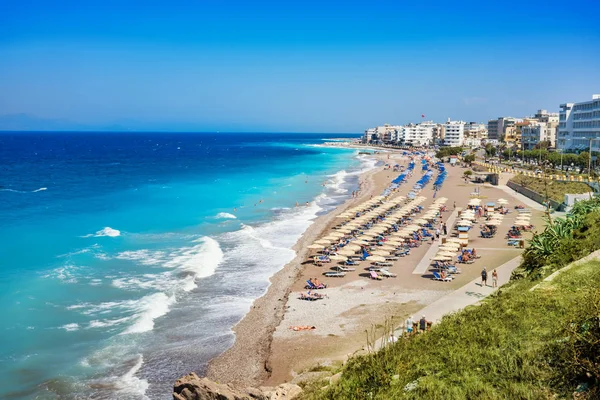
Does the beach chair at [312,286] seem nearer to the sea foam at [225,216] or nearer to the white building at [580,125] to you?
the sea foam at [225,216]

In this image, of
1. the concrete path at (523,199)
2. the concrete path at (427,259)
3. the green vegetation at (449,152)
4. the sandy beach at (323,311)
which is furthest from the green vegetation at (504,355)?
the green vegetation at (449,152)

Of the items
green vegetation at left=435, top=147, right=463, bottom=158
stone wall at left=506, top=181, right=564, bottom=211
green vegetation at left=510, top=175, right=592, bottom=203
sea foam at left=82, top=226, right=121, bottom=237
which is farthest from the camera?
green vegetation at left=435, top=147, right=463, bottom=158

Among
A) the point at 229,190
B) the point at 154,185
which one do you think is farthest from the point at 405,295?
the point at 154,185

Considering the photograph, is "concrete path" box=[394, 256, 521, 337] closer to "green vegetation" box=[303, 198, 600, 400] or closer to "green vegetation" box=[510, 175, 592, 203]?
"green vegetation" box=[303, 198, 600, 400]

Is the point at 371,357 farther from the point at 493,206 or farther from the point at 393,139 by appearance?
the point at 393,139

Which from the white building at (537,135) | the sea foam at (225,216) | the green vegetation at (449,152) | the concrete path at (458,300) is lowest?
the sea foam at (225,216)

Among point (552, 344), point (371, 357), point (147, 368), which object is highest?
point (552, 344)

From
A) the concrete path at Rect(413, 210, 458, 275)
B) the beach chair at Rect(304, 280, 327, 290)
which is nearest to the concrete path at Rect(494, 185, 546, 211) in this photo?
the concrete path at Rect(413, 210, 458, 275)
